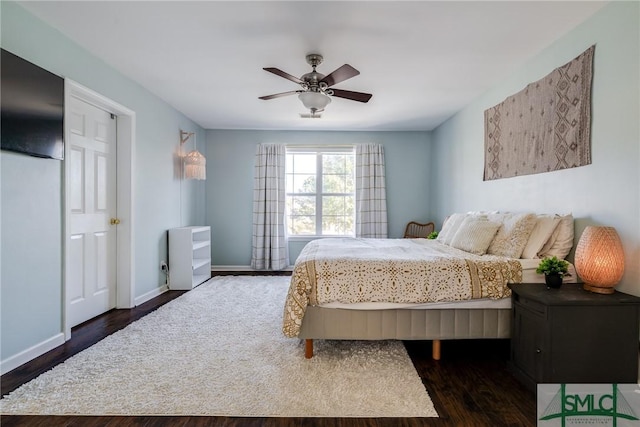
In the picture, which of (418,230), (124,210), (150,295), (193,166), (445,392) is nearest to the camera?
(445,392)

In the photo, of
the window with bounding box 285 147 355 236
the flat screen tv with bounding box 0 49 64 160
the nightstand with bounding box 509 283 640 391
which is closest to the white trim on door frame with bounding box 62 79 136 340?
the flat screen tv with bounding box 0 49 64 160

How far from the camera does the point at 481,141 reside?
3760 millimetres

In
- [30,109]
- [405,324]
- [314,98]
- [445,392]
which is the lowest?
[445,392]

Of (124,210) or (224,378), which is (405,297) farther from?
(124,210)

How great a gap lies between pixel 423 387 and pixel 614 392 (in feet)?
3.42

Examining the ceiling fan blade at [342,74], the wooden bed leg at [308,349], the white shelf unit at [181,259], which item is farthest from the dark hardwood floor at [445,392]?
the ceiling fan blade at [342,74]

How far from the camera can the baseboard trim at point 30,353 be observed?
6.82 ft

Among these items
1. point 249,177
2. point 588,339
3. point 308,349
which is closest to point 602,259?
point 588,339

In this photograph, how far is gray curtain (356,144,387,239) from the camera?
548 centimetres

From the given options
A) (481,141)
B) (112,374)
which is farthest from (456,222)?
(112,374)

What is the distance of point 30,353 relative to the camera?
89.0 inches

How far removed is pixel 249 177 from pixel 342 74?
334 centimetres

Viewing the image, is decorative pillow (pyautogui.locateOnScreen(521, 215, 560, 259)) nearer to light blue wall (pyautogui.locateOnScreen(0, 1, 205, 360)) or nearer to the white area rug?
the white area rug

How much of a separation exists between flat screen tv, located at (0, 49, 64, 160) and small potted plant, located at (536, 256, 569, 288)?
3536 mm
